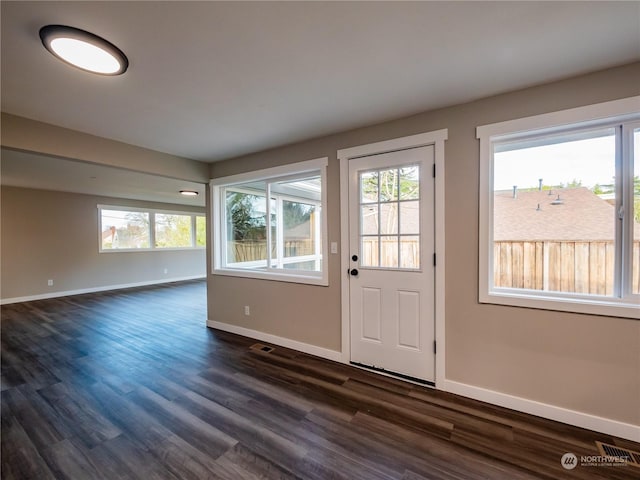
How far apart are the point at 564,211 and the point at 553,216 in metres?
0.07

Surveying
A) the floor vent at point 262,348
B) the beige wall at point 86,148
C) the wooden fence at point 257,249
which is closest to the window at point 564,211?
the wooden fence at point 257,249

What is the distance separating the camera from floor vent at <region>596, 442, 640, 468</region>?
1.65 m

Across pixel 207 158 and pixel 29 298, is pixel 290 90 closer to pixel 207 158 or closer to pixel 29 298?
pixel 207 158

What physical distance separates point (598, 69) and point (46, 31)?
3270mm

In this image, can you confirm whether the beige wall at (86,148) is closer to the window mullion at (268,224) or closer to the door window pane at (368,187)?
the window mullion at (268,224)

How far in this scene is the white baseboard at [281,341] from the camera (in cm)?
305

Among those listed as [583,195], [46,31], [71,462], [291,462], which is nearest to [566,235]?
[583,195]

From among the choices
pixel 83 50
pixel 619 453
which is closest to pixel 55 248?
pixel 83 50

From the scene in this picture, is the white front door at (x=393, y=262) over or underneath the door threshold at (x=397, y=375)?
over

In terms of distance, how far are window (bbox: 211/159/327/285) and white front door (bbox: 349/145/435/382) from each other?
45 cm

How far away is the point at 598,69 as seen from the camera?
6.07 ft
